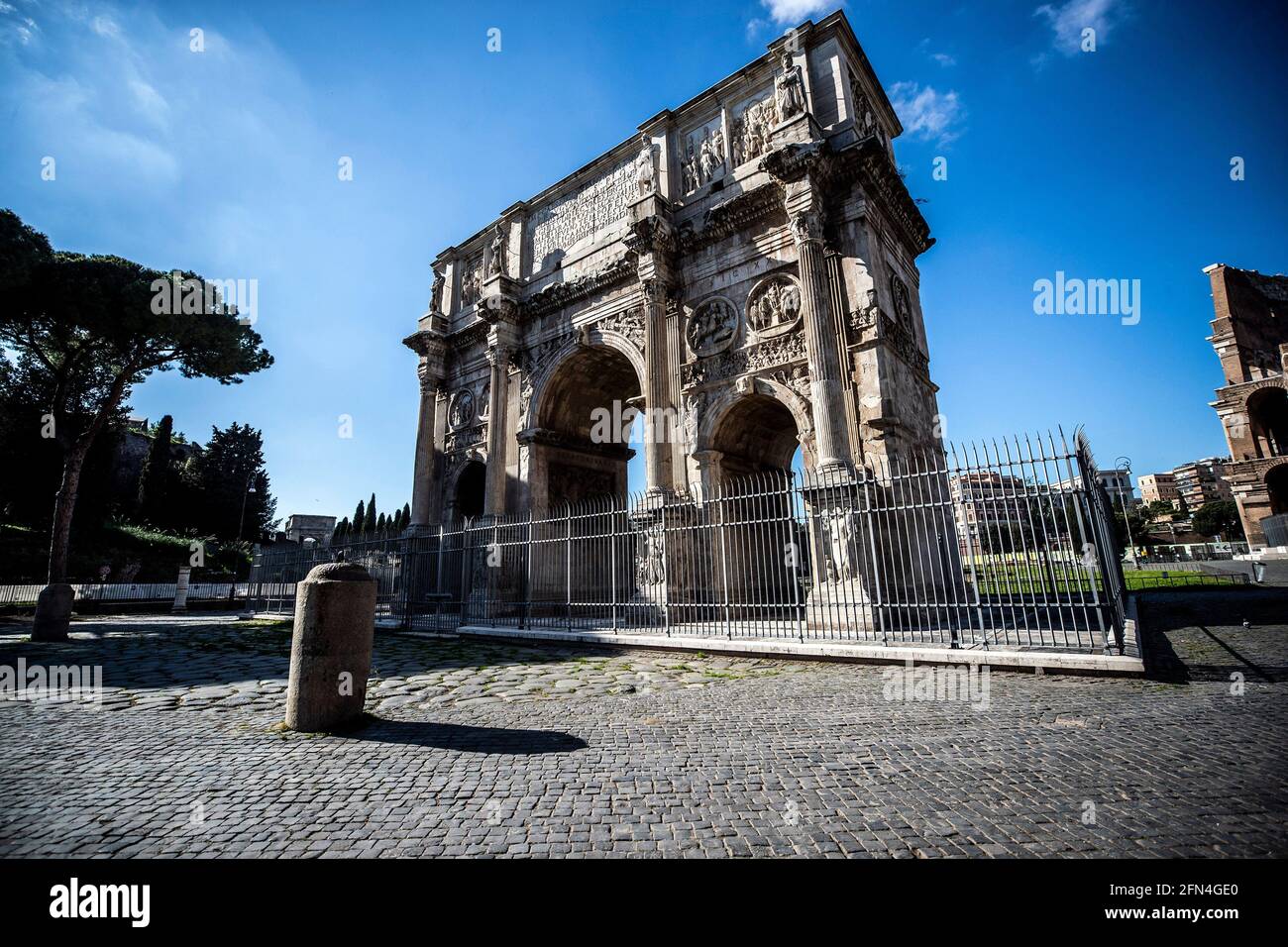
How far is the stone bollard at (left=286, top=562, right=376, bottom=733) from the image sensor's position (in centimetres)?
390

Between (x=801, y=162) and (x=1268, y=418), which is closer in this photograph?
(x=801, y=162)

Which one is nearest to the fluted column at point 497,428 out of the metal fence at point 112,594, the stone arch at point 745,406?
the stone arch at point 745,406

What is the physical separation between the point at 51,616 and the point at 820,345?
15.2 meters

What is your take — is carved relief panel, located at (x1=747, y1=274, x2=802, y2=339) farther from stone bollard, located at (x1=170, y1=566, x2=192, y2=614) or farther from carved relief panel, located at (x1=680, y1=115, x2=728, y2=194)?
stone bollard, located at (x1=170, y1=566, x2=192, y2=614)

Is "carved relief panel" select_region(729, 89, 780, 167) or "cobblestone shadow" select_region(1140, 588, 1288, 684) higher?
"carved relief panel" select_region(729, 89, 780, 167)

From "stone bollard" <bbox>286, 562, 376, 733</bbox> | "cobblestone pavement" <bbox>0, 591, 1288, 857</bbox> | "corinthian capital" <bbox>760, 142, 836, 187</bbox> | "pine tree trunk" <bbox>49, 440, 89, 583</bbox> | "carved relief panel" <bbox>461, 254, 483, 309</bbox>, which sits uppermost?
"carved relief panel" <bbox>461, 254, 483, 309</bbox>

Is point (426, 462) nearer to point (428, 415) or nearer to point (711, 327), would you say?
point (428, 415)

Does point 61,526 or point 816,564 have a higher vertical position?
point 61,526

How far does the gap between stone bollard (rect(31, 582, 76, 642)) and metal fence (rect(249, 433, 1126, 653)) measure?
556cm

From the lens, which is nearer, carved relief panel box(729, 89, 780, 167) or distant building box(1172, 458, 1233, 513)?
carved relief panel box(729, 89, 780, 167)

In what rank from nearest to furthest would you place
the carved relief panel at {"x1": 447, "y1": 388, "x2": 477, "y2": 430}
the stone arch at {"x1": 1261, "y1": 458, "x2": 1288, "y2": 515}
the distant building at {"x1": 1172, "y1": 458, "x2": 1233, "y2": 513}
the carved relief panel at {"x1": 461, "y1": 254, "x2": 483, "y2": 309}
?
1. the carved relief panel at {"x1": 447, "y1": 388, "x2": 477, "y2": 430}
2. the carved relief panel at {"x1": 461, "y1": 254, "x2": 483, "y2": 309}
3. the stone arch at {"x1": 1261, "y1": 458, "x2": 1288, "y2": 515}
4. the distant building at {"x1": 1172, "y1": 458, "x2": 1233, "y2": 513}

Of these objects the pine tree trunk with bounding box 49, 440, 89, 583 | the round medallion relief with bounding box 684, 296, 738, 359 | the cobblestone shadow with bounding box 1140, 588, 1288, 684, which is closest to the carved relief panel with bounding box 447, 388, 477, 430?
the round medallion relief with bounding box 684, 296, 738, 359

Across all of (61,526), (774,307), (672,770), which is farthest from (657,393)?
(61,526)

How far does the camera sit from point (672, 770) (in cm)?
300
